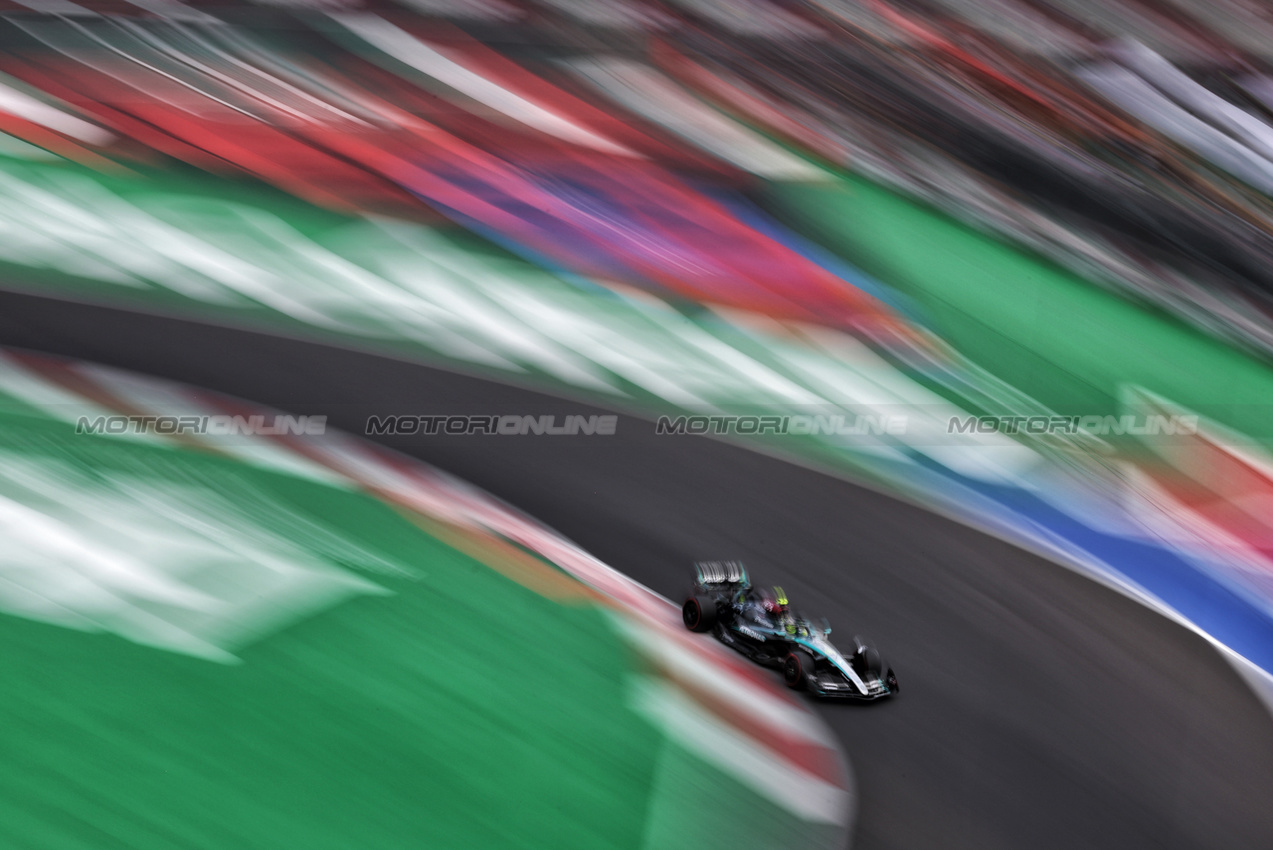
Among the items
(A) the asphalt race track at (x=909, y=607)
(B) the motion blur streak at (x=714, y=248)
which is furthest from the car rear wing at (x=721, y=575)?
(B) the motion blur streak at (x=714, y=248)

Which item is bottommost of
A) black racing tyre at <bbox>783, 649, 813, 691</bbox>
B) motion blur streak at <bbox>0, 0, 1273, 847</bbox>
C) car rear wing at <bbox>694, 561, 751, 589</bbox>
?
black racing tyre at <bbox>783, 649, 813, 691</bbox>

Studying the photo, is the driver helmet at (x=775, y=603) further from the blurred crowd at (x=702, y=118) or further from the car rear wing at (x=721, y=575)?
the blurred crowd at (x=702, y=118)

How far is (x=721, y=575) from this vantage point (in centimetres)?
698

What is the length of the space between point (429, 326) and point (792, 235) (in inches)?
137

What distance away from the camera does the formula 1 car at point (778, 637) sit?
632 centimetres

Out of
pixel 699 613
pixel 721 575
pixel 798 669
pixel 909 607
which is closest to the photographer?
pixel 798 669

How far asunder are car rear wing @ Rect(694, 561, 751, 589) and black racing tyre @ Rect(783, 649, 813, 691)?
2.35 feet

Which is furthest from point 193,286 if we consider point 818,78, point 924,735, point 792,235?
point 924,735

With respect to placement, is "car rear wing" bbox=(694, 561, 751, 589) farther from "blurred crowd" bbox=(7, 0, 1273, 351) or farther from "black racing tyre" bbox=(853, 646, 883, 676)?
"blurred crowd" bbox=(7, 0, 1273, 351)

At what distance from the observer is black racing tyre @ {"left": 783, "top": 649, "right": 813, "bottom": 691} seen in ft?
20.7

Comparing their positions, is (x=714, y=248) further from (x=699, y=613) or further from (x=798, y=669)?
(x=798, y=669)

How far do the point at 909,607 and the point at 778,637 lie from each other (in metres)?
1.45

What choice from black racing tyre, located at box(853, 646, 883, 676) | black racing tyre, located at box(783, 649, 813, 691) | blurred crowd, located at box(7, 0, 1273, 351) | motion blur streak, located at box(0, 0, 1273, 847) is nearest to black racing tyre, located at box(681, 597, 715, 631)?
black racing tyre, located at box(783, 649, 813, 691)

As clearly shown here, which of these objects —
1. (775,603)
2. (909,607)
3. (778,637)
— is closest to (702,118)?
(775,603)
